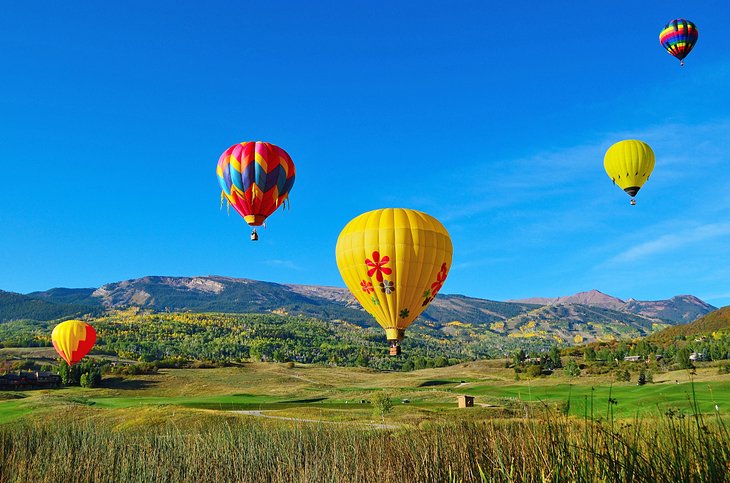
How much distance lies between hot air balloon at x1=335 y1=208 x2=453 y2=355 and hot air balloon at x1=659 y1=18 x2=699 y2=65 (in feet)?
169

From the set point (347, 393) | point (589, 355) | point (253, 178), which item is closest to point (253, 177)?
point (253, 178)

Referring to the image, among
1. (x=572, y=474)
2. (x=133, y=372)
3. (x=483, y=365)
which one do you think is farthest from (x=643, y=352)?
(x=572, y=474)

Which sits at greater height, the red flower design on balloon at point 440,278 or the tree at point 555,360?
the red flower design on balloon at point 440,278

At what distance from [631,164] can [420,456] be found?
6069 centimetres

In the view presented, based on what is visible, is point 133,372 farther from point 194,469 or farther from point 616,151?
point 194,469

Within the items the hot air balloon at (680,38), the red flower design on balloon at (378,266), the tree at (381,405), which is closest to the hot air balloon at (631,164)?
the hot air balloon at (680,38)

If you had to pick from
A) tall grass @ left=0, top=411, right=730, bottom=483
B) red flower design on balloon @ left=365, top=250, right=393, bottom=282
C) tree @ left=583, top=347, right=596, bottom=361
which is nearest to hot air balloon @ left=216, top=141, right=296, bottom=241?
red flower design on balloon @ left=365, top=250, right=393, bottom=282

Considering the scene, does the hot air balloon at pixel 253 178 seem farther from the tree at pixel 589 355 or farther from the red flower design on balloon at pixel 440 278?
the tree at pixel 589 355

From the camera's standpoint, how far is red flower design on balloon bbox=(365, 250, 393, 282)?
42.7 m

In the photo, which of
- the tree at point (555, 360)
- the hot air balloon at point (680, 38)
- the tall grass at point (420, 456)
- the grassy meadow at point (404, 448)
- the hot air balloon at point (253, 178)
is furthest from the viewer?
the tree at point (555, 360)

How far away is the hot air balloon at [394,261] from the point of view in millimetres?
42750

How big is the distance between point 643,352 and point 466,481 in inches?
7072

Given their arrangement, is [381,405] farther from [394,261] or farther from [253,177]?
[253,177]

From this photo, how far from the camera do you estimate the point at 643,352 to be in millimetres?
172500
